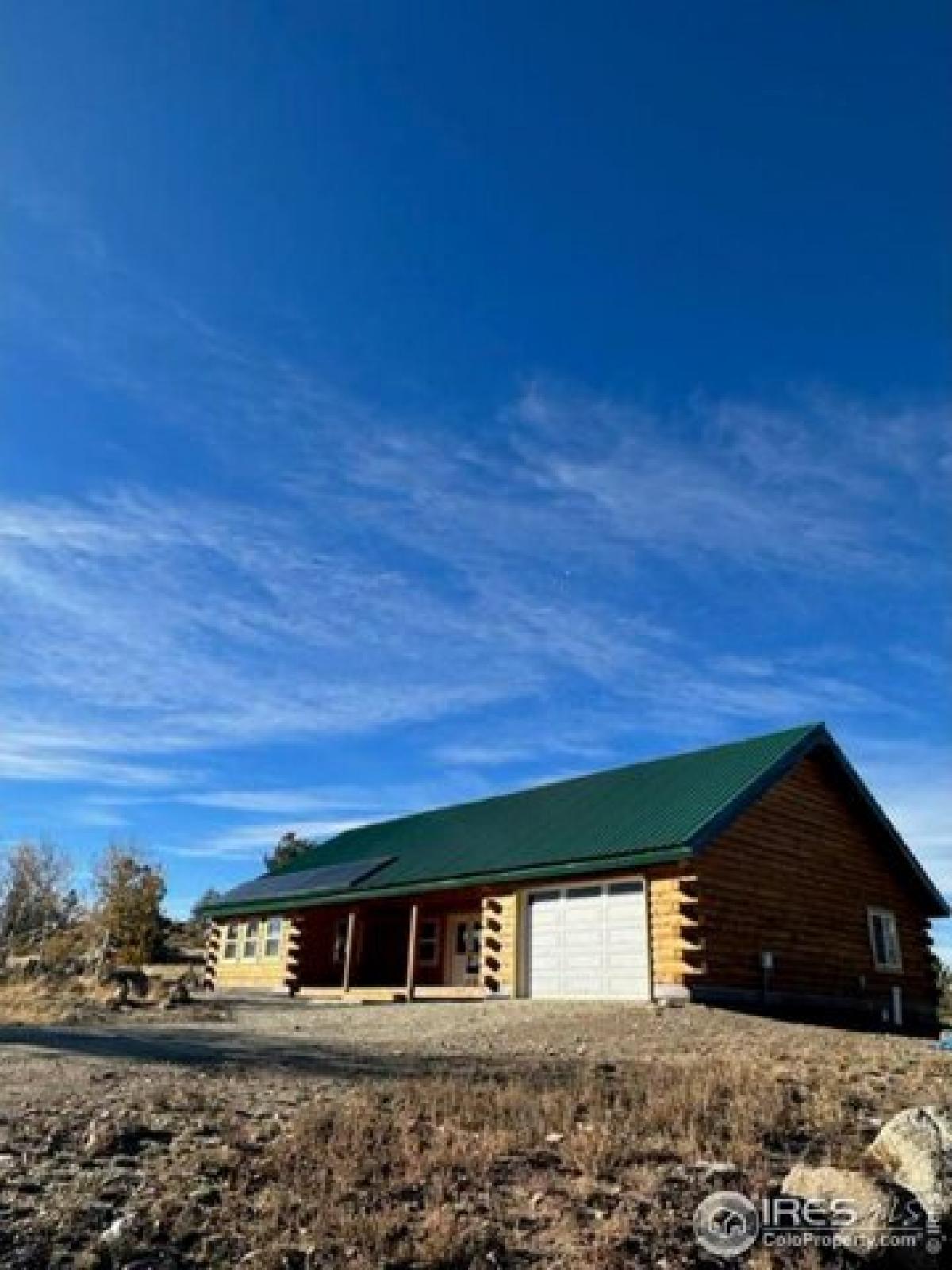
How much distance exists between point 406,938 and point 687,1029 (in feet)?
55.7

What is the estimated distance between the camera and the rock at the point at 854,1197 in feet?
21.6

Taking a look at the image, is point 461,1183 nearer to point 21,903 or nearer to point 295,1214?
point 295,1214

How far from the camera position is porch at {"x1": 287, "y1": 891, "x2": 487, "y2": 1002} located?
2759cm

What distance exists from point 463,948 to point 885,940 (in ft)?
36.4

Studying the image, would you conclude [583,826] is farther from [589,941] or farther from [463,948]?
[463,948]

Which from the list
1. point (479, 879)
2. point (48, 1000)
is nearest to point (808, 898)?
point (479, 879)

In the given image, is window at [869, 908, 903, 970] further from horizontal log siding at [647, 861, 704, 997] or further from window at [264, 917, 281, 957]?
window at [264, 917, 281, 957]

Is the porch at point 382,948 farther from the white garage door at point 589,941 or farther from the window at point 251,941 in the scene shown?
the white garage door at point 589,941

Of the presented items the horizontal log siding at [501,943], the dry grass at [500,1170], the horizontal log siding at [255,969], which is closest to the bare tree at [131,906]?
the horizontal log siding at [255,969]

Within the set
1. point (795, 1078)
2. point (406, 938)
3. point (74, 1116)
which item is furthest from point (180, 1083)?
point (406, 938)

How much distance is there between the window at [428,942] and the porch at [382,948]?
0.02m

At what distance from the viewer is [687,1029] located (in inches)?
615

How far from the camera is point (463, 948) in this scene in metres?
28.6

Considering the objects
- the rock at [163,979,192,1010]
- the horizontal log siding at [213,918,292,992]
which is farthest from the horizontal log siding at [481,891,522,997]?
the horizontal log siding at [213,918,292,992]
